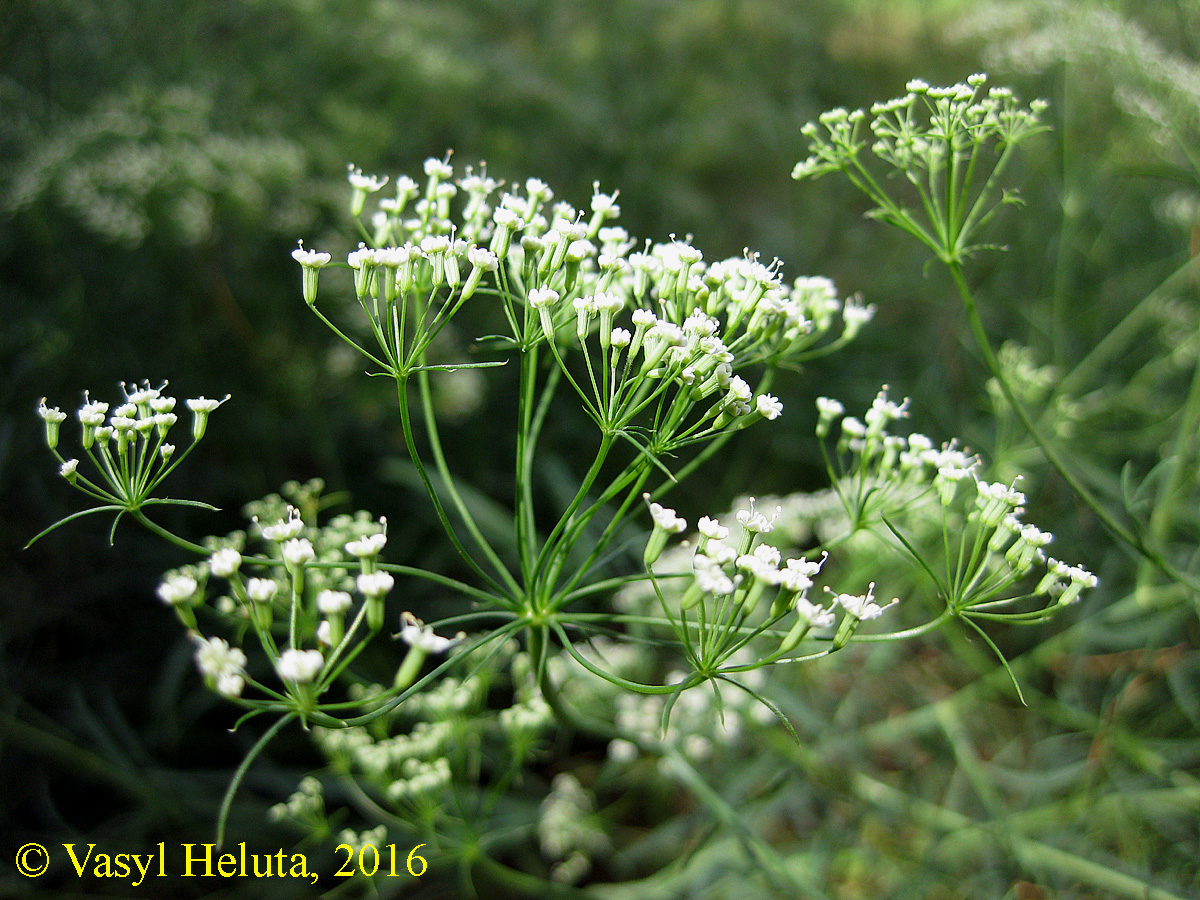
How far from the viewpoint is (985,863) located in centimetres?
219

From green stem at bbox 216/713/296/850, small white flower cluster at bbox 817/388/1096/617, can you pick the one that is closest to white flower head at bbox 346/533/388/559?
green stem at bbox 216/713/296/850

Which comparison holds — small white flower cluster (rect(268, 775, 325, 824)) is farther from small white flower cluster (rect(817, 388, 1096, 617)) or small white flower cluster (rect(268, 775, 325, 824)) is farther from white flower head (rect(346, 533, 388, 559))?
small white flower cluster (rect(817, 388, 1096, 617))

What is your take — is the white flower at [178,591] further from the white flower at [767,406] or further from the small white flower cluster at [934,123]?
the small white flower cluster at [934,123]

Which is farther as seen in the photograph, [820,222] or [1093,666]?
[820,222]

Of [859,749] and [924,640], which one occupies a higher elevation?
[924,640]

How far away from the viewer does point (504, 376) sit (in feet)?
Result: 10.0

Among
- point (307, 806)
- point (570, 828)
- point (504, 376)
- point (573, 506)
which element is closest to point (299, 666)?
point (573, 506)

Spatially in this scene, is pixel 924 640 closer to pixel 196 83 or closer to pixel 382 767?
pixel 382 767

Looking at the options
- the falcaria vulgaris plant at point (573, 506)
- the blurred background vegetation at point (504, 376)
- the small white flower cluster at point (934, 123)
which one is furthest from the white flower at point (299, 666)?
the blurred background vegetation at point (504, 376)

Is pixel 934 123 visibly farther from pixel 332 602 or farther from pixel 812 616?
pixel 332 602

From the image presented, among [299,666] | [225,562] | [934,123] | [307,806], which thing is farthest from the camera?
[307,806]

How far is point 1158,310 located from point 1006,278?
939mm

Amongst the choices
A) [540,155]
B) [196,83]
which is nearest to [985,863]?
[540,155]

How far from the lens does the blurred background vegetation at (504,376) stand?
6.82 ft
